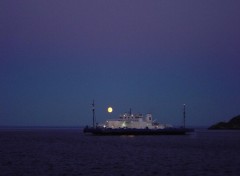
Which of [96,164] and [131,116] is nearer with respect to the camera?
[96,164]

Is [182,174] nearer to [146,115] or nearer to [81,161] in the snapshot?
[81,161]

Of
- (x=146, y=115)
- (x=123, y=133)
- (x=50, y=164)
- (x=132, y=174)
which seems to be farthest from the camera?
(x=146, y=115)

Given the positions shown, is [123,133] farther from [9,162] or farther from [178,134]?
[9,162]

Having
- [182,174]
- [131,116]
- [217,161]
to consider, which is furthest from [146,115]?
[182,174]

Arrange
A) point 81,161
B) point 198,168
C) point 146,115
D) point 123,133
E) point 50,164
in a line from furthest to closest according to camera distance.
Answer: point 146,115
point 123,133
point 81,161
point 50,164
point 198,168

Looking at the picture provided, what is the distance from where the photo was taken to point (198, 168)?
183 feet

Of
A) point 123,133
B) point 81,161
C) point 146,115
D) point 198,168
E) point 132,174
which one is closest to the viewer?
point 132,174

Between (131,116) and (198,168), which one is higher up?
(131,116)

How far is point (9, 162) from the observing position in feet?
205

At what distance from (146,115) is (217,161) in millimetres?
98255

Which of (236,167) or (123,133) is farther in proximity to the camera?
(123,133)

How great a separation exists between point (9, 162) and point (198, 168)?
21.8 m

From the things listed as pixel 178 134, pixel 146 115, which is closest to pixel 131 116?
pixel 146 115

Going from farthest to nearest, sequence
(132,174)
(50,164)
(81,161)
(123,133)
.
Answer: (123,133)
(81,161)
(50,164)
(132,174)
